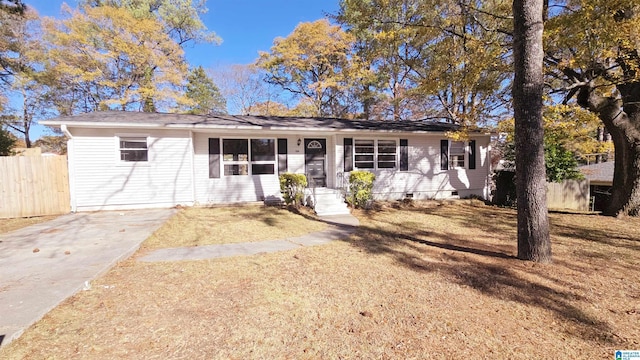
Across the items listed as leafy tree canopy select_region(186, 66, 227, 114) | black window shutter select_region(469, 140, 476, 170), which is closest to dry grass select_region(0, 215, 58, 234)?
black window shutter select_region(469, 140, 476, 170)

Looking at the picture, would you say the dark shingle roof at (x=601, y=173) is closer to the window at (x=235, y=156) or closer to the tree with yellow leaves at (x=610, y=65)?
the tree with yellow leaves at (x=610, y=65)

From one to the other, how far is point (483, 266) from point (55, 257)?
664 cm

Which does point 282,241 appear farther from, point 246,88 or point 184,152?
point 246,88

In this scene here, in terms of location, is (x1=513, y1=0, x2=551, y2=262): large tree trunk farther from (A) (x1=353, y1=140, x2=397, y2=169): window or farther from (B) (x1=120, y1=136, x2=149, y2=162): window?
(B) (x1=120, y1=136, x2=149, y2=162): window

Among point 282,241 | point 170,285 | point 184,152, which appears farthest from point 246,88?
point 170,285

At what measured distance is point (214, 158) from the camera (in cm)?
1001

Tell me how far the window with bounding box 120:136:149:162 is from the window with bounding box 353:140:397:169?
7.27m

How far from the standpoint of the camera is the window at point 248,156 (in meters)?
10.2

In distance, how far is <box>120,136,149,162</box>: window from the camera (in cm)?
911

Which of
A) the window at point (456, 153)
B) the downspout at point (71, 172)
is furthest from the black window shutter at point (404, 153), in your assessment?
the downspout at point (71, 172)

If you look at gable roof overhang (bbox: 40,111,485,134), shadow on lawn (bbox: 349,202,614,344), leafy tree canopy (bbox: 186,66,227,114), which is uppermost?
leafy tree canopy (bbox: 186,66,227,114)

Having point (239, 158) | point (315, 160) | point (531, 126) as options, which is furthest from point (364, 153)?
point (531, 126)

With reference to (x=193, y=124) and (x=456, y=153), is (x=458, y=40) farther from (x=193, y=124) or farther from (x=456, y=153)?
(x=193, y=124)

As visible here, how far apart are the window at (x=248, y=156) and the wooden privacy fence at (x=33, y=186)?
469cm
